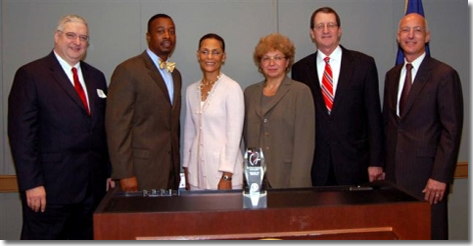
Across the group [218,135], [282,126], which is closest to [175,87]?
[218,135]

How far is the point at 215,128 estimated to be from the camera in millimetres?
3080

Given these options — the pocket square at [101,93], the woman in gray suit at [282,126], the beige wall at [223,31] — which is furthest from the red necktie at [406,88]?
the pocket square at [101,93]

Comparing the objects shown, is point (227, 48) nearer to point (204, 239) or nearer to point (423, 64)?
point (423, 64)

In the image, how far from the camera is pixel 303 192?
227cm

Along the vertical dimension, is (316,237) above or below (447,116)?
below

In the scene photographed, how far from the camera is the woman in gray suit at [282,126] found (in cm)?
297

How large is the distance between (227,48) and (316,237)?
101 inches

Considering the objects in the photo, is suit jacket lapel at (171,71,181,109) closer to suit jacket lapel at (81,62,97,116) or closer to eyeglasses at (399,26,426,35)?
suit jacket lapel at (81,62,97,116)

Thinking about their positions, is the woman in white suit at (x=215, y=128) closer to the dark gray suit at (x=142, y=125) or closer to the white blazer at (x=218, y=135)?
the white blazer at (x=218, y=135)

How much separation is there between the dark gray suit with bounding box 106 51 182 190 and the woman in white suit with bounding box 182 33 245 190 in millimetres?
161

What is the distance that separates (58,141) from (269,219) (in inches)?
59.4

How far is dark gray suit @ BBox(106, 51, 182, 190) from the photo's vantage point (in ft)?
9.70

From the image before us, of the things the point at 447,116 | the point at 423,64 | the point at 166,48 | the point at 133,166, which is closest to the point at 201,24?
the point at 166,48

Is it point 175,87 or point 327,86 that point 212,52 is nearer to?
point 175,87
